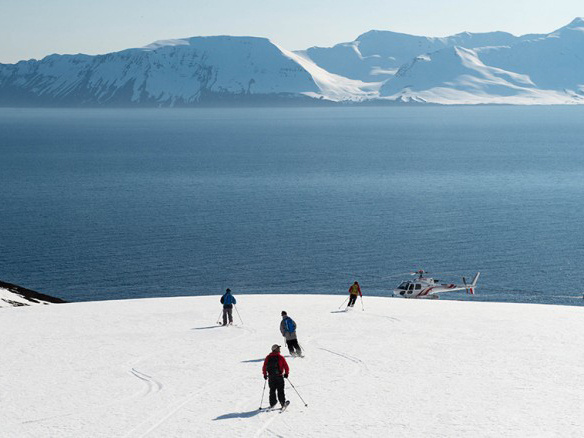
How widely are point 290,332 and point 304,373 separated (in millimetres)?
1772

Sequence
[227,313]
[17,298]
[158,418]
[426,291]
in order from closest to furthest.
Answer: [158,418], [227,313], [17,298], [426,291]

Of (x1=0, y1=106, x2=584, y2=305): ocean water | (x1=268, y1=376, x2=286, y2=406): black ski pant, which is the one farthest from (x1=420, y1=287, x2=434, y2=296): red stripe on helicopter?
(x1=268, y1=376, x2=286, y2=406): black ski pant

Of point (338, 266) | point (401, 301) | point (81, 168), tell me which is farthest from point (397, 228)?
point (81, 168)

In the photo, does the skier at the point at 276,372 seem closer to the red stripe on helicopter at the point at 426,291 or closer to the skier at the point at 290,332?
the skier at the point at 290,332

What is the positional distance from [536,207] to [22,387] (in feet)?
320

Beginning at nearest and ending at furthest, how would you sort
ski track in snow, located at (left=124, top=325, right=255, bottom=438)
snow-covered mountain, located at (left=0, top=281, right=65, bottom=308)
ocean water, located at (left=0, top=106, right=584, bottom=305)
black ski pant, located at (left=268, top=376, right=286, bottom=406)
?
1. ski track in snow, located at (left=124, top=325, right=255, bottom=438)
2. black ski pant, located at (left=268, top=376, right=286, bottom=406)
3. snow-covered mountain, located at (left=0, top=281, right=65, bottom=308)
4. ocean water, located at (left=0, top=106, right=584, bottom=305)

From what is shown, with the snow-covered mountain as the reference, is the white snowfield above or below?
above

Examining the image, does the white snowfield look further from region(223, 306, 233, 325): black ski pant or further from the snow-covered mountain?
the snow-covered mountain

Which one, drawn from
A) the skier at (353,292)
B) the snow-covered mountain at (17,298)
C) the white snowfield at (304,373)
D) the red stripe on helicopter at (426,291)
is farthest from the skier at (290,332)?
the red stripe on helicopter at (426,291)

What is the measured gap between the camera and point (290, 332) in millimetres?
25844

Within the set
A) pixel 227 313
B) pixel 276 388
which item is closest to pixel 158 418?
pixel 276 388

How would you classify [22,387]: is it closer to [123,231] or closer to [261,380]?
[261,380]

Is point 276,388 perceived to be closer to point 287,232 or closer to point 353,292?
point 353,292

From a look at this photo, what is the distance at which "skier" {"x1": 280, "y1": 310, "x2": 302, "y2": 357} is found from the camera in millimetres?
25750
